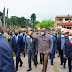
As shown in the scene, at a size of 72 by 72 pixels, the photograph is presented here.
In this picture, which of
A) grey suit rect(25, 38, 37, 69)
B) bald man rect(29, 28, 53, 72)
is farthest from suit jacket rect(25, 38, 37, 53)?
bald man rect(29, 28, 53, 72)

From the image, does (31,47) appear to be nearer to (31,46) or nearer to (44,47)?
(31,46)

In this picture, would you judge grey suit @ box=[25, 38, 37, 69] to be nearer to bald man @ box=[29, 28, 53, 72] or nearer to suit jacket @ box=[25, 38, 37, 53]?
suit jacket @ box=[25, 38, 37, 53]

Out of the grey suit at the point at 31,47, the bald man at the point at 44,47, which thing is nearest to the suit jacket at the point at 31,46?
the grey suit at the point at 31,47

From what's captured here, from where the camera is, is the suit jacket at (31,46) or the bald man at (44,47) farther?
the suit jacket at (31,46)

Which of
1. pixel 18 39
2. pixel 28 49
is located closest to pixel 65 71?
pixel 28 49

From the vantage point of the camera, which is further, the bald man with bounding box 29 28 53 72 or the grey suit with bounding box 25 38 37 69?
the grey suit with bounding box 25 38 37 69

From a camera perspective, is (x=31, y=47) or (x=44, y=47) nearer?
(x=44, y=47)

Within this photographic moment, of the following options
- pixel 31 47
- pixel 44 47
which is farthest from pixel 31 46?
pixel 44 47

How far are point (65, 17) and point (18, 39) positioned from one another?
60.5 meters

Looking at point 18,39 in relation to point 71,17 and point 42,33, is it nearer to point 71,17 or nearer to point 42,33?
point 42,33

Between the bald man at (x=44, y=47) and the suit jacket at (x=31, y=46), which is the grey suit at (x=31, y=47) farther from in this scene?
the bald man at (x=44, y=47)

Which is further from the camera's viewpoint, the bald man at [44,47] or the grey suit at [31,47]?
the grey suit at [31,47]

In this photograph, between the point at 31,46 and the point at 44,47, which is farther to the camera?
the point at 31,46

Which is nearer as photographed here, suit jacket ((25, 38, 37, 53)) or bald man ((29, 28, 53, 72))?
bald man ((29, 28, 53, 72))
